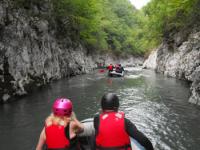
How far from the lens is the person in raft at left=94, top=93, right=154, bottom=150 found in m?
3.69

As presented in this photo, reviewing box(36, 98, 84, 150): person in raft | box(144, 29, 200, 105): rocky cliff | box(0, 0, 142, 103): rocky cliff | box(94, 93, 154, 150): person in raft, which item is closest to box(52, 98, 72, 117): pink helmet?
box(36, 98, 84, 150): person in raft

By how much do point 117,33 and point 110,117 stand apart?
61.3 meters

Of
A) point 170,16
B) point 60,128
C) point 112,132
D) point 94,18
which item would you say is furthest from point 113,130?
point 94,18

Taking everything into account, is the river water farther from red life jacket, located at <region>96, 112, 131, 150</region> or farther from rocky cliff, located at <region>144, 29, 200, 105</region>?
red life jacket, located at <region>96, 112, 131, 150</region>

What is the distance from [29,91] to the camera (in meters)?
17.5

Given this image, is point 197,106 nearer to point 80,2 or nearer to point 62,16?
point 62,16

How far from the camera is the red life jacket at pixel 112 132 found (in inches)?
147

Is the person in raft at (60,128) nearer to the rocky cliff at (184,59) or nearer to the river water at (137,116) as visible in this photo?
the river water at (137,116)

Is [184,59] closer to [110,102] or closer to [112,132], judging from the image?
[110,102]

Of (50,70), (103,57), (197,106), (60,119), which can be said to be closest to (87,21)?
(50,70)

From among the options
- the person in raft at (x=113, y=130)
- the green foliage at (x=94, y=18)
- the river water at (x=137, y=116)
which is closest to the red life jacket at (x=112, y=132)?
the person in raft at (x=113, y=130)

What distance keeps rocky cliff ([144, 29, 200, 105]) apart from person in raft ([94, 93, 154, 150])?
9.65 meters

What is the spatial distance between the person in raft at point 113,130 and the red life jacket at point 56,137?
0.49m

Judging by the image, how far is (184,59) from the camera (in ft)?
73.5
